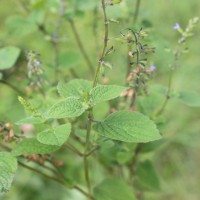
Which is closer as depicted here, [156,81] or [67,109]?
[67,109]

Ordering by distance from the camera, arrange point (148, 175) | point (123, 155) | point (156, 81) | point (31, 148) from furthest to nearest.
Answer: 1. point (156, 81)
2. point (148, 175)
3. point (123, 155)
4. point (31, 148)

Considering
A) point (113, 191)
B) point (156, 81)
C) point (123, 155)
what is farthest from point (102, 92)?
point (156, 81)

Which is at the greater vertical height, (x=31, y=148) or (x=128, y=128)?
(x=128, y=128)

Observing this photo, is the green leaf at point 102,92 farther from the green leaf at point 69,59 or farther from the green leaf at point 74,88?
the green leaf at point 69,59

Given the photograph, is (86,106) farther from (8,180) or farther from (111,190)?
(111,190)

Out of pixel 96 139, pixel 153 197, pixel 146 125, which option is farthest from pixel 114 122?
pixel 153 197

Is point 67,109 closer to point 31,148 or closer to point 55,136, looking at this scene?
point 55,136
